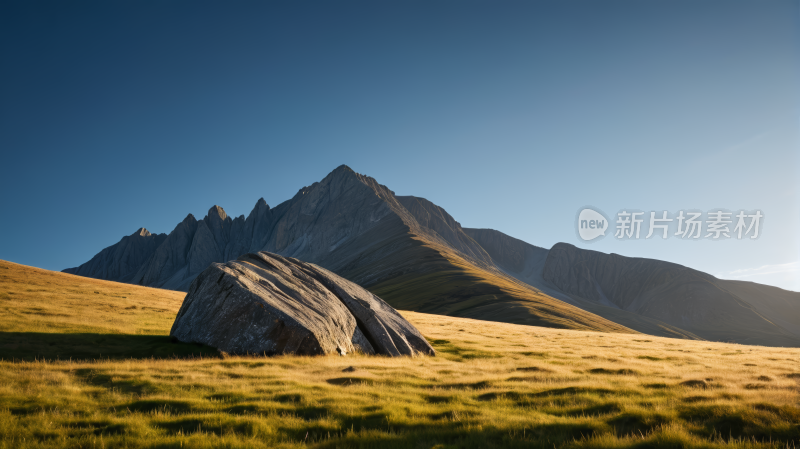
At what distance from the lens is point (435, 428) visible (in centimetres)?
977

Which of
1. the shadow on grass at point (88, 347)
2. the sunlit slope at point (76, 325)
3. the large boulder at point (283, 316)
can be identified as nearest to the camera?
the shadow on grass at point (88, 347)

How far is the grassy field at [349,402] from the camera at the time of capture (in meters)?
8.90

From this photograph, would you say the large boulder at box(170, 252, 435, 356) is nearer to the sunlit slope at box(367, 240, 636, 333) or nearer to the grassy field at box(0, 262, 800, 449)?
the grassy field at box(0, 262, 800, 449)

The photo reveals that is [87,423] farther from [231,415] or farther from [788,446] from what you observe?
[788,446]

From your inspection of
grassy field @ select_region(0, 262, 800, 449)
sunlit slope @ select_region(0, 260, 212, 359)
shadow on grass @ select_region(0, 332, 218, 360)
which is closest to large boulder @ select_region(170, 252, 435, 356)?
shadow on grass @ select_region(0, 332, 218, 360)

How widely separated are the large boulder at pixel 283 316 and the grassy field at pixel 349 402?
1259 millimetres

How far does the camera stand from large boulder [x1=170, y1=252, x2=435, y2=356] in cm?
2162

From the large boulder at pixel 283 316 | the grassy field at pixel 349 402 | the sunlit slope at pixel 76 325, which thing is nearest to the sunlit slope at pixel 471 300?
the large boulder at pixel 283 316

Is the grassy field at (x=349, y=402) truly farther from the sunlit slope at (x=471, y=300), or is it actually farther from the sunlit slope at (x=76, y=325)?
the sunlit slope at (x=471, y=300)

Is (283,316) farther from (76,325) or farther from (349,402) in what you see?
(76,325)

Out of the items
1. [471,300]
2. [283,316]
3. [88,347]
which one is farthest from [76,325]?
[471,300]

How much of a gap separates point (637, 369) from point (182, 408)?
67.6ft

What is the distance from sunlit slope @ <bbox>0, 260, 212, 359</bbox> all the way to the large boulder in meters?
1.82

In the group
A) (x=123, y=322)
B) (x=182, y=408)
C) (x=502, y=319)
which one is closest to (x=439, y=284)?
(x=502, y=319)
